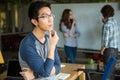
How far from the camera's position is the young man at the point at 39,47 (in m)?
1.65

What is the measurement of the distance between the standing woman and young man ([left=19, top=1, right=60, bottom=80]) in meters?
3.73

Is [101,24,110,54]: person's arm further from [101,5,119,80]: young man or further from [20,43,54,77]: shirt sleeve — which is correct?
[20,43,54,77]: shirt sleeve

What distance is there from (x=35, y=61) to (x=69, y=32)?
391cm

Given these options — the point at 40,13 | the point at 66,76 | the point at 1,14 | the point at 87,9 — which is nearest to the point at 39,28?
the point at 40,13

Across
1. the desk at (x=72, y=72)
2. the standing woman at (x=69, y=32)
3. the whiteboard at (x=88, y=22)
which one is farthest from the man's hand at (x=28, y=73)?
the whiteboard at (x=88, y=22)

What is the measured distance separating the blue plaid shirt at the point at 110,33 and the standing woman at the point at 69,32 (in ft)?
3.78

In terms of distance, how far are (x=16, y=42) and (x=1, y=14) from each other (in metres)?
0.83

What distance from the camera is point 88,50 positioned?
20.1ft

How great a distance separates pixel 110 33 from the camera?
4379 millimetres

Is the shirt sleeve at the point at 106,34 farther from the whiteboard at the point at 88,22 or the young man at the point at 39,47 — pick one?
the young man at the point at 39,47

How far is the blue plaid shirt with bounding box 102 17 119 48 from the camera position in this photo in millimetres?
4344

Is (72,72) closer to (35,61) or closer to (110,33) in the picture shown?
(35,61)

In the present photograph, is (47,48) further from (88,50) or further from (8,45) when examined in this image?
(8,45)

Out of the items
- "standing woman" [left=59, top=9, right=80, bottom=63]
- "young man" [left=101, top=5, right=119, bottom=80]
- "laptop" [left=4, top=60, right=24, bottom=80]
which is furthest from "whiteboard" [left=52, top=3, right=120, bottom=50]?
"laptop" [left=4, top=60, right=24, bottom=80]
